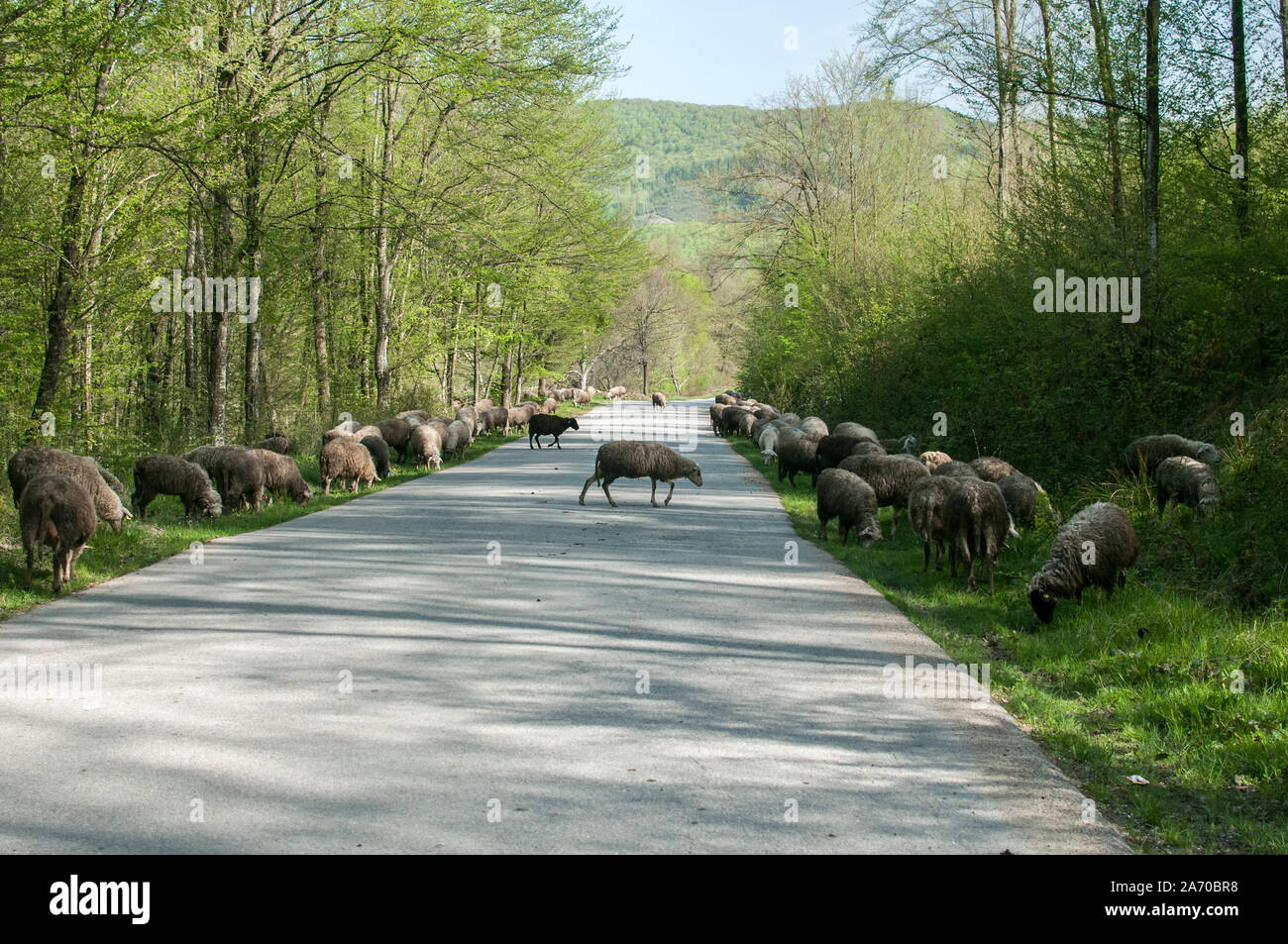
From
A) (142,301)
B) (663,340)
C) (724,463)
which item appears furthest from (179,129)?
(663,340)

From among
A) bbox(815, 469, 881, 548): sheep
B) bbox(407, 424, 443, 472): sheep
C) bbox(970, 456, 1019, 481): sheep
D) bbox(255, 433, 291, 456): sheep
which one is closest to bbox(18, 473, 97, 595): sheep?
bbox(815, 469, 881, 548): sheep

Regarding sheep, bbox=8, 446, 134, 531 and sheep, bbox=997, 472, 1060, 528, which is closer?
sheep, bbox=8, 446, 134, 531

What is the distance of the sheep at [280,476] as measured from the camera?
18.2m

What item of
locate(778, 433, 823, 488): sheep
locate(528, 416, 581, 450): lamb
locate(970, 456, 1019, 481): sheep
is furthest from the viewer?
locate(528, 416, 581, 450): lamb

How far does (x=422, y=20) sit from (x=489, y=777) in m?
16.5

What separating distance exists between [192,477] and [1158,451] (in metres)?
13.9

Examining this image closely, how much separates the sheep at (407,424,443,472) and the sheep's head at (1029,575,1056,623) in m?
18.4

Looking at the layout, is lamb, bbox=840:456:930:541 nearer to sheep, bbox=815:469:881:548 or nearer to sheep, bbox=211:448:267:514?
sheep, bbox=815:469:881:548

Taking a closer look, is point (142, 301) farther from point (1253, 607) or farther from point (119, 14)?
point (1253, 607)

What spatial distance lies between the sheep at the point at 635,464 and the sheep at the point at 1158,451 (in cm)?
731

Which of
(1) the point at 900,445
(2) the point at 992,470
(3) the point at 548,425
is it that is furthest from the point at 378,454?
(2) the point at 992,470

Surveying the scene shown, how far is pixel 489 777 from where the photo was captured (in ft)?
18.7

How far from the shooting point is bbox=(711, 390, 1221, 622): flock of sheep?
10391 mm

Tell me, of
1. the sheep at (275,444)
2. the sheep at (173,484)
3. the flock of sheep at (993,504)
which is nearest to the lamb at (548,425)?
the sheep at (275,444)
